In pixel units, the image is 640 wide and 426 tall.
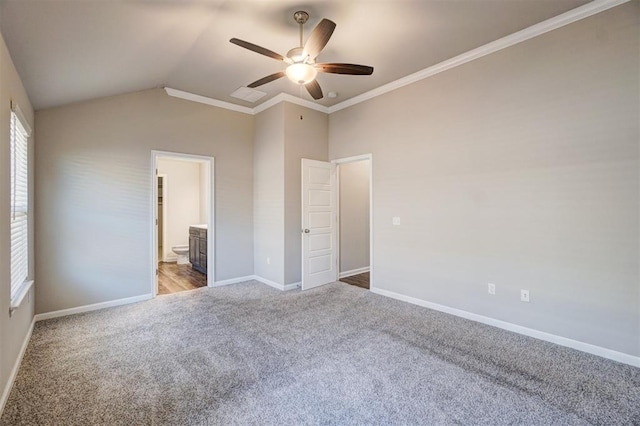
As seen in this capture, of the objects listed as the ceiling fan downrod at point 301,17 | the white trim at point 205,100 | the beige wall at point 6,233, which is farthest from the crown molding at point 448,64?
the beige wall at point 6,233

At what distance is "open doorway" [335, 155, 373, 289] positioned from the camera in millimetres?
5359

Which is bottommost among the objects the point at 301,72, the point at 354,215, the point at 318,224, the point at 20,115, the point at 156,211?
the point at 318,224

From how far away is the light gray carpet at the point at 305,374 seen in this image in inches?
72.6

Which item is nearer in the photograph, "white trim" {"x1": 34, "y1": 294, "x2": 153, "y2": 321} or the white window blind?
the white window blind

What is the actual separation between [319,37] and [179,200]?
235 inches

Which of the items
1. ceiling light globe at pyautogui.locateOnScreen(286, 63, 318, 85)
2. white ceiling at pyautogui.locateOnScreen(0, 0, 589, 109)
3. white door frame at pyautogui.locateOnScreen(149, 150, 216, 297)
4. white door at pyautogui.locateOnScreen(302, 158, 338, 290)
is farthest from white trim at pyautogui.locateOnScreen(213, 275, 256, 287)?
ceiling light globe at pyautogui.locateOnScreen(286, 63, 318, 85)

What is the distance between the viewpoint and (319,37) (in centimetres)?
223

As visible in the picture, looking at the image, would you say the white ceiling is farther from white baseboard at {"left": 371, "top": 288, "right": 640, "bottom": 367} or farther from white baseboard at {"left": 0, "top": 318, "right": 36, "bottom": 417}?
white baseboard at {"left": 371, "top": 288, "right": 640, "bottom": 367}

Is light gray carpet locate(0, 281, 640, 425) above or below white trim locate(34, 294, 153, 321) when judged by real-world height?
below

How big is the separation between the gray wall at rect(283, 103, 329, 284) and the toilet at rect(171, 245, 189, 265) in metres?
3.15

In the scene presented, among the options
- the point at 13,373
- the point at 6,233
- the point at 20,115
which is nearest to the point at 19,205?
the point at 6,233

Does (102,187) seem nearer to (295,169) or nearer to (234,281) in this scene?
(234,281)

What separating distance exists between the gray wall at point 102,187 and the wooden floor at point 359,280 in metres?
2.25

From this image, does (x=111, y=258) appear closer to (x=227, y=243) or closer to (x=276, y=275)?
(x=227, y=243)
